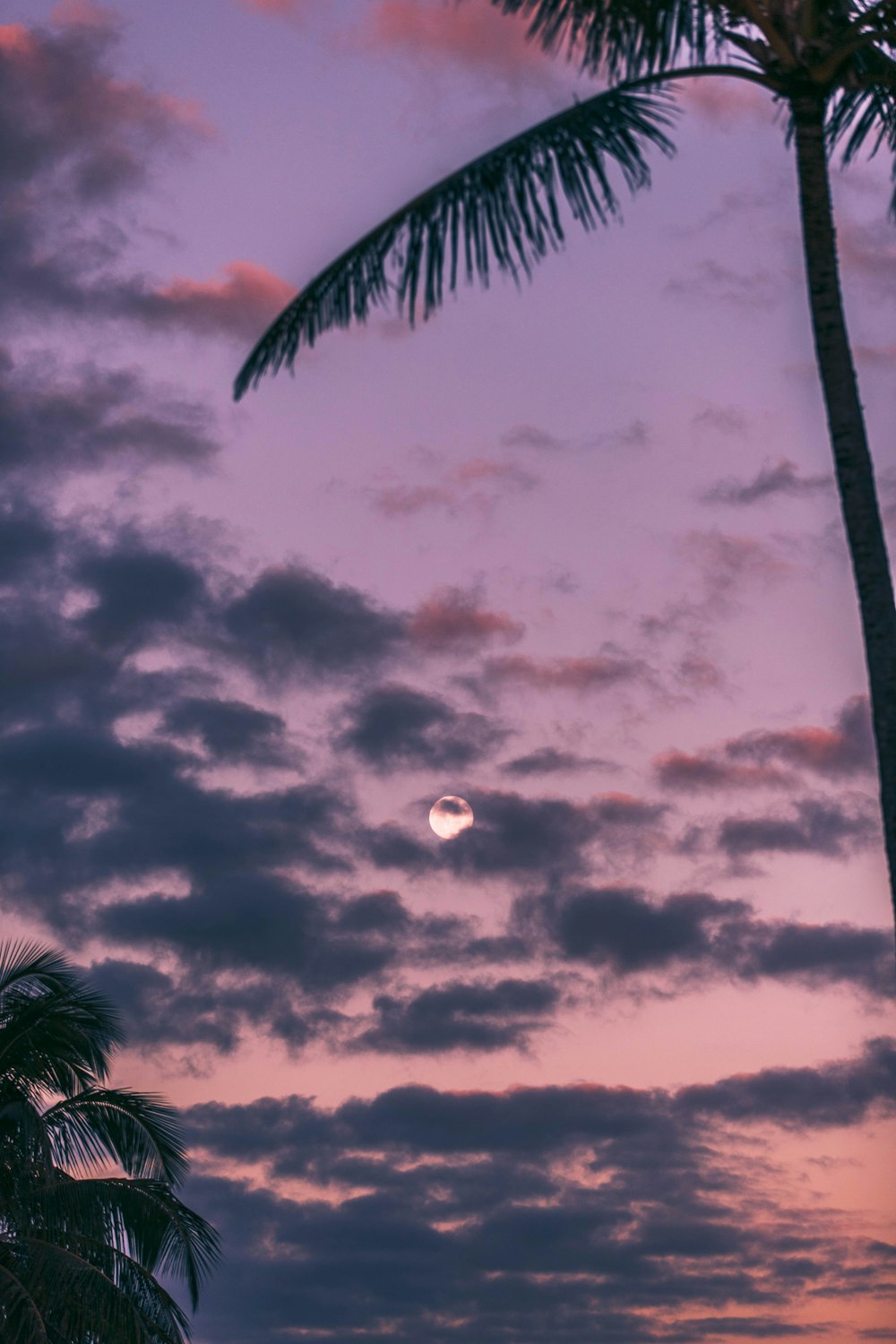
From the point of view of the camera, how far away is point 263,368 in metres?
12.5

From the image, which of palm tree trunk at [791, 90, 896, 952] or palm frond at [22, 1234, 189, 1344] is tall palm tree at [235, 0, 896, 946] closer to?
palm tree trunk at [791, 90, 896, 952]

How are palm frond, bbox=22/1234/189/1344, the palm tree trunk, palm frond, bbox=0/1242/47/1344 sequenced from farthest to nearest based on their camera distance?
1. palm frond, bbox=22/1234/189/1344
2. palm frond, bbox=0/1242/47/1344
3. the palm tree trunk

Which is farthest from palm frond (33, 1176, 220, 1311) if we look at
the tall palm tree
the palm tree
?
the tall palm tree

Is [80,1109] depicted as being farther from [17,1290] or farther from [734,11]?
[734,11]

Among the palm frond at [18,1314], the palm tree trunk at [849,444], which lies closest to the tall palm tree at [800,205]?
the palm tree trunk at [849,444]

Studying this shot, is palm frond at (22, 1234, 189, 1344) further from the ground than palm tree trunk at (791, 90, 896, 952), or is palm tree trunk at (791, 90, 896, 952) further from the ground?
palm tree trunk at (791, 90, 896, 952)

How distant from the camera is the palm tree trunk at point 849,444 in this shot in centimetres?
1105

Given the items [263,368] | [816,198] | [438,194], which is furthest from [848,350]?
[263,368]

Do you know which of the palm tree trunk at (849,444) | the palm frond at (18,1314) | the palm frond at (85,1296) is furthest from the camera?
the palm frond at (85,1296)

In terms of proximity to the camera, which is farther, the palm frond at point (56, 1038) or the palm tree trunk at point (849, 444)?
the palm frond at point (56, 1038)

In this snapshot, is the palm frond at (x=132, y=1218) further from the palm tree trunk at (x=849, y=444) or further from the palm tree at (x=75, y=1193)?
the palm tree trunk at (x=849, y=444)

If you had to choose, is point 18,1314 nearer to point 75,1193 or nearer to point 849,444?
point 75,1193

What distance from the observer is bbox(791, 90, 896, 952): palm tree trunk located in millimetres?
11047

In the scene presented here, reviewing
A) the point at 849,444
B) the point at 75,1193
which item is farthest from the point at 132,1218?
the point at 849,444
